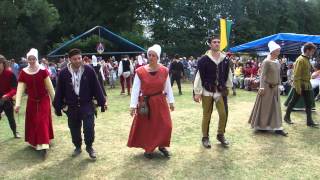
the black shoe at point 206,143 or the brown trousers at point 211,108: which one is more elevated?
the brown trousers at point 211,108

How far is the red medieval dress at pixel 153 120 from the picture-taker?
6.77 metres

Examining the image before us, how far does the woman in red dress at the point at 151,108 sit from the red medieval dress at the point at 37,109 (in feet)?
4.89

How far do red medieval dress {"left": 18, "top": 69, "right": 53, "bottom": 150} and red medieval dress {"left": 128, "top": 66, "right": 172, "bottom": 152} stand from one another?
1490 mm

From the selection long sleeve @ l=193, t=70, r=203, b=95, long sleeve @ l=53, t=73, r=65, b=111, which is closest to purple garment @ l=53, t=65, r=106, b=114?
long sleeve @ l=53, t=73, r=65, b=111

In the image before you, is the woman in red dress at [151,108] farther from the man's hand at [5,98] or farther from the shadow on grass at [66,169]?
the man's hand at [5,98]

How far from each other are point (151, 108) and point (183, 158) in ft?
3.06

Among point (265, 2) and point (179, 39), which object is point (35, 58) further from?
point (265, 2)

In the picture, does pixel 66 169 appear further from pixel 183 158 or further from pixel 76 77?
pixel 183 158

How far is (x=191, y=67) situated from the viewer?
27453 mm

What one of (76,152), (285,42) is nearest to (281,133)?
(76,152)

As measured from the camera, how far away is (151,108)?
6.79 m

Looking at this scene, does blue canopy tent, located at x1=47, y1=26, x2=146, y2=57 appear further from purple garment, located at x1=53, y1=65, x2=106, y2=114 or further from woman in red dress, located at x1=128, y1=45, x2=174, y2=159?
woman in red dress, located at x1=128, y1=45, x2=174, y2=159

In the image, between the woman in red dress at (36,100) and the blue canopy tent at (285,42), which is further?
the blue canopy tent at (285,42)

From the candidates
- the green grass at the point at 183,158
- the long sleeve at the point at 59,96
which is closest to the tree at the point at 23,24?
the green grass at the point at 183,158
